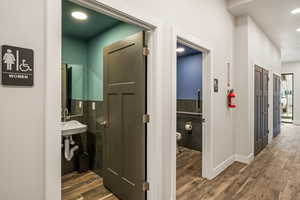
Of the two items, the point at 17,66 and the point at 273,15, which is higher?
the point at 273,15

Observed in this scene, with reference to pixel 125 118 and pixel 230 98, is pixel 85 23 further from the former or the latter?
pixel 230 98

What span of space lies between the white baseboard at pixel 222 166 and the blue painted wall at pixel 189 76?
5.61 feet

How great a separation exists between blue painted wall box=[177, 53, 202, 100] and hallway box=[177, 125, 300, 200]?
6.64 feet

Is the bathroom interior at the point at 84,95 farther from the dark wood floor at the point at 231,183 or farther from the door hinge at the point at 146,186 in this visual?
the door hinge at the point at 146,186

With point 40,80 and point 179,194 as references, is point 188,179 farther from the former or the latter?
point 40,80

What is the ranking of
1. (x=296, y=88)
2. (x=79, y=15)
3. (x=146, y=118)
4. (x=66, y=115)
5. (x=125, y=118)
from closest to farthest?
(x=146, y=118)
(x=125, y=118)
(x=79, y=15)
(x=66, y=115)
(x=296, y=88)

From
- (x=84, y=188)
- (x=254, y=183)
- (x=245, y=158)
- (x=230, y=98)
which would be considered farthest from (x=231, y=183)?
(x=84, y=188)

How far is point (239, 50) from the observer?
343 cm

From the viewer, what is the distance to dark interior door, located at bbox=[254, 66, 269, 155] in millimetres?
3760

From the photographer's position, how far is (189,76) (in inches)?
179

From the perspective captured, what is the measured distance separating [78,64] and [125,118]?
71.7 inches

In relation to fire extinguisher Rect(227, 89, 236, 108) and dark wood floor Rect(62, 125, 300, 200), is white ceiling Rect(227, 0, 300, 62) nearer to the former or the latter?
fire extinguisher Rect(227, 89, 236, 108)

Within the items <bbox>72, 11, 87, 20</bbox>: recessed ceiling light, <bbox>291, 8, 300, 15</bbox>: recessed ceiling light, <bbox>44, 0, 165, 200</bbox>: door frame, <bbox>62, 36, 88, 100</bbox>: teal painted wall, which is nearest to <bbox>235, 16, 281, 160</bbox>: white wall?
<bbox>291, 8, 300, 15</bbox>: recessed ceiling light

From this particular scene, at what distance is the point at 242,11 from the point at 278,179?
3.07 metres
